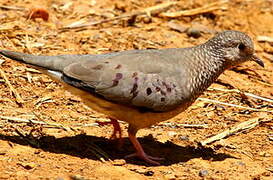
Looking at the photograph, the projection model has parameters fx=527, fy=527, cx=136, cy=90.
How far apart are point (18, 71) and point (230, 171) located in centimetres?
311

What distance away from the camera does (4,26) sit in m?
7.79

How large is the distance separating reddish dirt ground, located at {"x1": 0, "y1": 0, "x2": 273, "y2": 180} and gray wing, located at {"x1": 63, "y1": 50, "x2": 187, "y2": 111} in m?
0.72

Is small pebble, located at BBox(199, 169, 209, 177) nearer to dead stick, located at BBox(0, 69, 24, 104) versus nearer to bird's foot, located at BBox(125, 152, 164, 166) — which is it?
bird's foot, located at BBox(125, 152, 164, 166)

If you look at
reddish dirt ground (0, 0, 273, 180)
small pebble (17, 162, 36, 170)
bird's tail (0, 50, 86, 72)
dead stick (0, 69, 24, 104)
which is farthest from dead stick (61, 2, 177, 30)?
small pebble (17, 162, 36, 170)

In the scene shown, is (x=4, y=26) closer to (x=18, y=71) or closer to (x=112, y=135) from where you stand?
(x=18, y=71)

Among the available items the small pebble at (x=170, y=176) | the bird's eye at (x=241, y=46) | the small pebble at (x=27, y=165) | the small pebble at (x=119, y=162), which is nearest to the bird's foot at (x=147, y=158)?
the small pebble at (x=119, y=162)

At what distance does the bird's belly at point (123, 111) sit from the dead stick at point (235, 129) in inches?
33.9

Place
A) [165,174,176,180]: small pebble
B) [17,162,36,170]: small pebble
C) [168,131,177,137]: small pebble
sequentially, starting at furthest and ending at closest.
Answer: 1. [168,131,177,137]: small pebble
2. [165,174,176,180]: small pebble
3. [17,162,36,170]: small pebble

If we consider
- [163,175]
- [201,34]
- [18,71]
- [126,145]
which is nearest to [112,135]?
[126,145]

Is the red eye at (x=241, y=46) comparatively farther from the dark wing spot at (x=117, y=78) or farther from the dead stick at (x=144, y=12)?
the dead stick at (x=144, y=12)

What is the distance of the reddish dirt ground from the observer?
542cm

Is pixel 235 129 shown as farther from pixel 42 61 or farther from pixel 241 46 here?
pixel 42 61

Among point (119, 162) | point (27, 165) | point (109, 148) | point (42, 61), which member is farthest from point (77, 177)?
point (42, 61)

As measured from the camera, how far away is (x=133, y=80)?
5.41 metres
